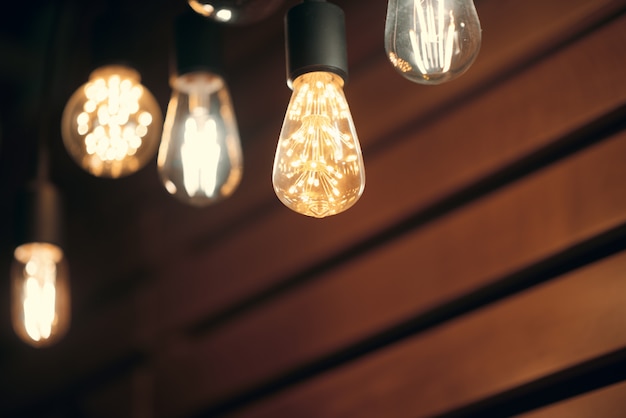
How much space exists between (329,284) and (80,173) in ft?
3.50

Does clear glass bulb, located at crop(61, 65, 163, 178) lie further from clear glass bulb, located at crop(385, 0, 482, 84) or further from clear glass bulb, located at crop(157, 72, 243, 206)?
clear glass bulb, located at crop(385, 0, 482, 84)

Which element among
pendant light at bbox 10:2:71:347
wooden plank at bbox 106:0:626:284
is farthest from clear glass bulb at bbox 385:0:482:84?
pendant light at bbox 10:2:71:347

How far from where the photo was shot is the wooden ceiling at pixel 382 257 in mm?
1375

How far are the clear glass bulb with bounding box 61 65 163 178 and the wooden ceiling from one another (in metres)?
0.15

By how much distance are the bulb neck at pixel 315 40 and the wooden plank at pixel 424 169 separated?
23.4 inches

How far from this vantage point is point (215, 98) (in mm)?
1431

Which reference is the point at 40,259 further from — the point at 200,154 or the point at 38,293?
the point at 200,154

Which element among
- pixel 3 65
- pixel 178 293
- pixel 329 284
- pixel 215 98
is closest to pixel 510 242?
pixel 329 284

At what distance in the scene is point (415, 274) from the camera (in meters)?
1.61

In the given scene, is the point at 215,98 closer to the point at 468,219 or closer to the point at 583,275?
the point at 468,219

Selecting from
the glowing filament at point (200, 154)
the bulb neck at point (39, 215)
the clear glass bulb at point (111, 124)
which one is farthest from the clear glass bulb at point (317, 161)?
the bulb neck at point (39, 215)

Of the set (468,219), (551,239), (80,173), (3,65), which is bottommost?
(551,239)

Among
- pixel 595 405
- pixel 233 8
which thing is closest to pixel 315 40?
pixel 233 8

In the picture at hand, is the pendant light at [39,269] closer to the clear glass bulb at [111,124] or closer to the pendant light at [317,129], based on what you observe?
the clear glass bulb at [111,124]
